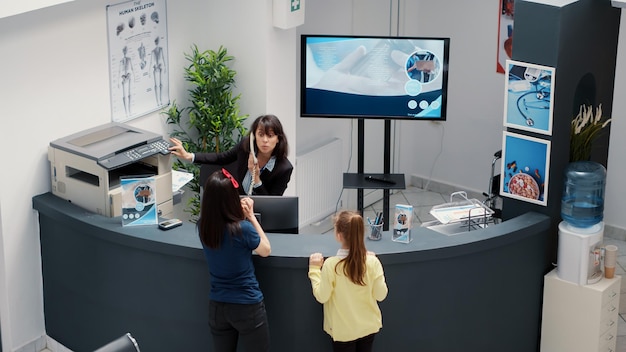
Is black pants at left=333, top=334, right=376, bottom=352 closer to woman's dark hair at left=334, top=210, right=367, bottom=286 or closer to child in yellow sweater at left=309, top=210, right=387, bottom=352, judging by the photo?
child in yellow sweater at left=309, top=210, right=387, bottom=352

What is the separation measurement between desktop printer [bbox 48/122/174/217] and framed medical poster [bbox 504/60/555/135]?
2.07 m

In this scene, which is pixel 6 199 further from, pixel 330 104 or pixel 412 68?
pixel 412 68

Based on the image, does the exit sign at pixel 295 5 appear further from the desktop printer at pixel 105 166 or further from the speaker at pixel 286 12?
the desktop printer at pixel 105 166

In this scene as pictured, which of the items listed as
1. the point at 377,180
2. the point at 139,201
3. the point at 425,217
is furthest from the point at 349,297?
the point at 425,217

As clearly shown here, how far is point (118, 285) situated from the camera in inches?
221

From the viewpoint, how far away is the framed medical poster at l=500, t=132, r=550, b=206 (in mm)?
5672

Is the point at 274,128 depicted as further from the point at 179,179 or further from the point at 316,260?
the point at 316,260

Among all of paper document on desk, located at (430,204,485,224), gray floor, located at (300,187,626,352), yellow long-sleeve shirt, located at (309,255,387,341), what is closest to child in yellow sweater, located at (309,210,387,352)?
yellow long-sleeve shirt, located at (309,255,387,341)

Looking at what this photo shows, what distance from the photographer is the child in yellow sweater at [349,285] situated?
189 inches

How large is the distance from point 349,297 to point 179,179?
1931 mm

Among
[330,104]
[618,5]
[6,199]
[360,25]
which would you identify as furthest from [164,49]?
[618,5]

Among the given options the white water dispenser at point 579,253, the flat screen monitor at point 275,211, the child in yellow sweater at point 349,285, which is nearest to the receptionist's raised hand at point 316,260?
the child in yellow sweater at point 349,285

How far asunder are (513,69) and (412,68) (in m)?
1.03

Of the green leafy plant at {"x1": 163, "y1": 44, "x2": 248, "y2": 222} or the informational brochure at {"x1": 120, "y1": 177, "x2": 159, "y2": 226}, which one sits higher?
the green leafy plant at {"x1": 163, "y1": 44, "x2": 248, "y2": 222}
